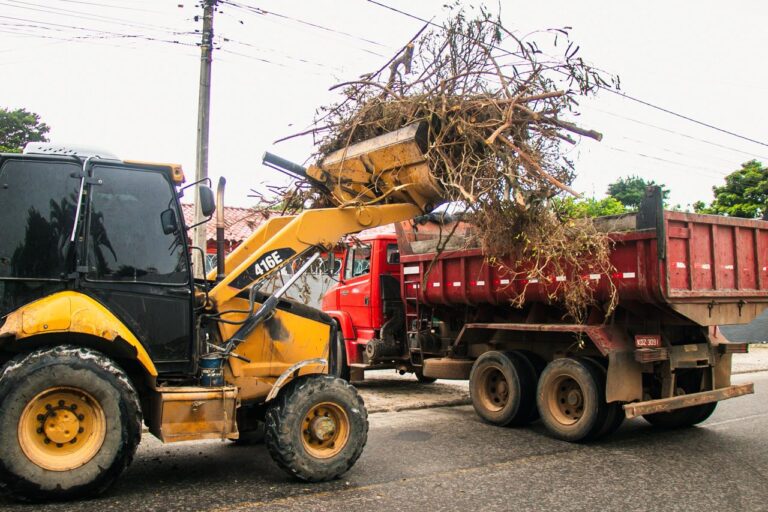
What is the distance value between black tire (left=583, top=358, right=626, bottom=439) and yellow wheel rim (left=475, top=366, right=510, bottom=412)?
53.8 inches

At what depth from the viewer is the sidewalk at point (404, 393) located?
9.73m

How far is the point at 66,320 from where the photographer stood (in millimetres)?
4820

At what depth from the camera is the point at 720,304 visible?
7297 mm

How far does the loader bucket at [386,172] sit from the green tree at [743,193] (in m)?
22.6

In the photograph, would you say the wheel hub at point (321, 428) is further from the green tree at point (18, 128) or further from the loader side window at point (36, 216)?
the green tree at point (18, 128)

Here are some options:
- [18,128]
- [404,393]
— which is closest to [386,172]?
[404,393]

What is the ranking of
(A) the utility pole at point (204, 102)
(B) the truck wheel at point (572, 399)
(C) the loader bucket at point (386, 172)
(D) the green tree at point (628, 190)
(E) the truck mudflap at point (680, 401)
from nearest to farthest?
(C) the loader bucket at point (386, 172) → (E) the truck mudflap at point (680, 401) → (B) the truck wheel at point (572, 399) → (A) the utility pole at point (204, 102) → (D) the green tree at point (628, 190)

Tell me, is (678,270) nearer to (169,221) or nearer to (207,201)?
(207,201)

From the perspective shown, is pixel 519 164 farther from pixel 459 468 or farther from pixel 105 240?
pixel 105 240

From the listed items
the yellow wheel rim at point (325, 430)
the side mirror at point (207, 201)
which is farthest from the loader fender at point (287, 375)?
the side mirror at point (207, 201)

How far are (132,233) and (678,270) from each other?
16.9 feet

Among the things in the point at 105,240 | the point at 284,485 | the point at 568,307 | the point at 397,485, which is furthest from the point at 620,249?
the point at 105,240

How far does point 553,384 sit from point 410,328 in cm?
288

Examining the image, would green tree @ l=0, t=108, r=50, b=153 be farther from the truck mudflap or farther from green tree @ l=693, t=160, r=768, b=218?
green tree @ l=693, t=160, r=768, b=218
